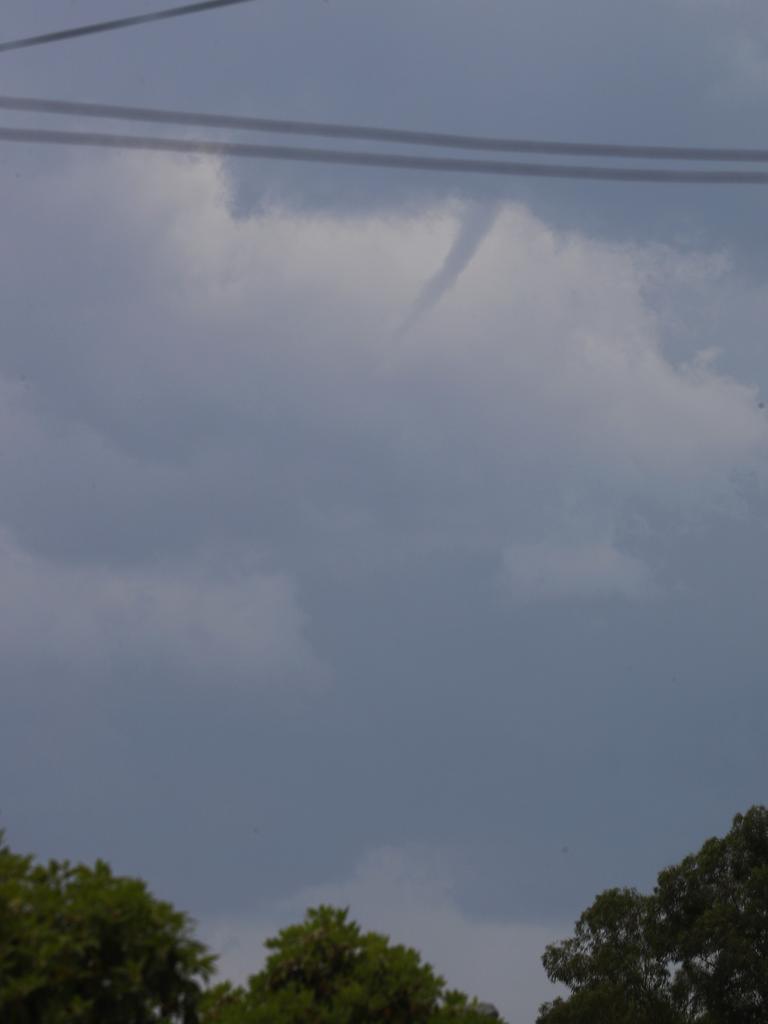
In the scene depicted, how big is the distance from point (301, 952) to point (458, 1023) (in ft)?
5.54

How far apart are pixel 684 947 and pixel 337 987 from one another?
92.1 ft

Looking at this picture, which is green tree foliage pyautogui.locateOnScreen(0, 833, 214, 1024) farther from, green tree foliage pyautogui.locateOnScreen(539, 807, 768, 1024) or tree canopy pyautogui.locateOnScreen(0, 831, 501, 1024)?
green tree foliage pyautogui.locateOnScreen(539, 807, 768, 1024)

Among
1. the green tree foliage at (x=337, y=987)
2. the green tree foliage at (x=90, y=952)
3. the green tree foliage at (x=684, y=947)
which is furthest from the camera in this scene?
the green tree foliage at (x=684, y=947)

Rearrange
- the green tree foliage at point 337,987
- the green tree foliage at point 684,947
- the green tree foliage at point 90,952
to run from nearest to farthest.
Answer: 1. the green tree foliage at point 90,952
2. the green tree foliage at point 337,987
3. the green tree foliage at point 684,947

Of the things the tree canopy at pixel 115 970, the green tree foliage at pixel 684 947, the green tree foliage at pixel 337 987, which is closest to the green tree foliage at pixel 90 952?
the tree canopy at pixel 115 970

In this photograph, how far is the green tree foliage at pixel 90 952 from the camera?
9.45m

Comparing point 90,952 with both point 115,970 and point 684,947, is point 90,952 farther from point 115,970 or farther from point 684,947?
point 684,947

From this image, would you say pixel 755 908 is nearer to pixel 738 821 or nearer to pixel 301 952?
pixel 738 821

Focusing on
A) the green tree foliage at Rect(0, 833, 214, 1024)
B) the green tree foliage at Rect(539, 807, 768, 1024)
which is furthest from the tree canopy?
the green tree foliage at Rect(539, 807, 768, 1024)

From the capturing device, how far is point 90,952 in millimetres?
9906

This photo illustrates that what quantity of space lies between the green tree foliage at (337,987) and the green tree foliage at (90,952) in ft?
5.58

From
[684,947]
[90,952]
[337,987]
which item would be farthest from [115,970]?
[684,947]

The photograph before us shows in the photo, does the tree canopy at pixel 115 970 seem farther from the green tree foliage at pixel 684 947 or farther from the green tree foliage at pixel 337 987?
the green tree foliage at pixel 684 947

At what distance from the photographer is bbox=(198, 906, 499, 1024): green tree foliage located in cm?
1187
